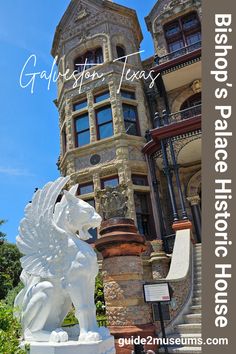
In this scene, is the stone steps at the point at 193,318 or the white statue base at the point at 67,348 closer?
the white statue base at the point at 67,348

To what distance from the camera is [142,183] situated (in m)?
13.7

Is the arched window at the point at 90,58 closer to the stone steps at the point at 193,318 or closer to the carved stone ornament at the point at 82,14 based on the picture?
the carved stone ornament at the point at 82,14

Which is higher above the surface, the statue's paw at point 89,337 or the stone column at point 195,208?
the stone column at point 195,208

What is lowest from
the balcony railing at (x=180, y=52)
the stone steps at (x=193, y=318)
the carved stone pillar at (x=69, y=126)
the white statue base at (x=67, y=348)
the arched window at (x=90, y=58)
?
the stone steps at (x=193, y=318)

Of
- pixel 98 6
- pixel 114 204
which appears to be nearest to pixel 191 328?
pixel 114 204

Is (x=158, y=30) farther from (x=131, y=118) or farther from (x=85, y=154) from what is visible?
(x=85, y=154)

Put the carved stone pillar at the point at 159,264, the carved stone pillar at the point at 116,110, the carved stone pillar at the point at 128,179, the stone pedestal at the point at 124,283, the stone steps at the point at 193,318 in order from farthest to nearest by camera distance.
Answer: the carved stone pillar at the point at 116,110 < the carved stone pillar at the point at 128,179 < the carved stone pillar at the point at 159,264 < the stone steps at the point at 193,318 < the stone pedestal at the point at 124,283

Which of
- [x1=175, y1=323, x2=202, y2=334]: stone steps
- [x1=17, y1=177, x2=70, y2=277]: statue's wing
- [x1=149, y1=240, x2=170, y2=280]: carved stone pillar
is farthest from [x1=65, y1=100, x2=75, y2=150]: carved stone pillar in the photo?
[x1=17, y1=177, x2=70, y2=277]: statue's wing

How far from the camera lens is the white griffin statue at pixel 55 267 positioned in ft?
11.6

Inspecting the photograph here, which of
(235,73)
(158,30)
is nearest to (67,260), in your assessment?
(235,73)

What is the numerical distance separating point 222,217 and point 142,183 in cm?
881

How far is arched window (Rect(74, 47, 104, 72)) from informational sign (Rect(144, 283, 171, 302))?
1367 cm

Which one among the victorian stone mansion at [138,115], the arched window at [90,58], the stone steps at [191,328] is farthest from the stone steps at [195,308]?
the arched window at [90,58]

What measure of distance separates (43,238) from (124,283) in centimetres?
328
